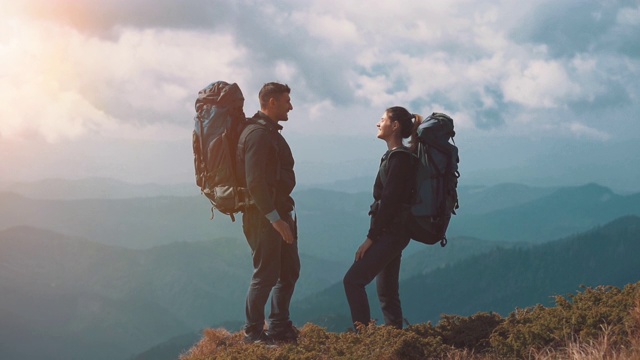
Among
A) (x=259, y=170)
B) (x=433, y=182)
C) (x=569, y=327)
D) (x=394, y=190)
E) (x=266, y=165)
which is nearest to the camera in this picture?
(x=569, y=327)

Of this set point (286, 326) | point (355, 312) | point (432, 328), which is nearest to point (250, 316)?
point (286, 326)

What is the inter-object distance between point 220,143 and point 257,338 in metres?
2.67

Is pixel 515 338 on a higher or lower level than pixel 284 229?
lower

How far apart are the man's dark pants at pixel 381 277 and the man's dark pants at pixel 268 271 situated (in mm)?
1107

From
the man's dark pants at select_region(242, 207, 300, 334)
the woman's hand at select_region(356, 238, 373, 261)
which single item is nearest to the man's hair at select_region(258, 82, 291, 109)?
the man's dark pants at select_region(242, 207, 300, 334)

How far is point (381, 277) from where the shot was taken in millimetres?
8117

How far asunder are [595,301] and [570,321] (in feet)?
2.86

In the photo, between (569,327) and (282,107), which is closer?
(569,327)

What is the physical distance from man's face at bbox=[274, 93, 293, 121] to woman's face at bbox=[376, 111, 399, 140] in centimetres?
133

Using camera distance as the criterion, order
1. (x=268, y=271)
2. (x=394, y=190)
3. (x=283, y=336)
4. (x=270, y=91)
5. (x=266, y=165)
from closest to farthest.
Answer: (x=394, y=190) < (x=266, y=165) < (x=270, y=91) < (x=268, y=271) < (x=283, y=336)

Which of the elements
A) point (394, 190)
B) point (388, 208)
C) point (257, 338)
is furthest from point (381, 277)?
point (257, 338)

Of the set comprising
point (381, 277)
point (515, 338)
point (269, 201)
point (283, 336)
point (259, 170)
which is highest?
point (259, 170)

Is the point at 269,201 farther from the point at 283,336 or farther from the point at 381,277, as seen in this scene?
the point at 283,336

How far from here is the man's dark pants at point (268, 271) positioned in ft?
27.7
